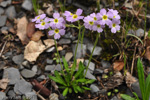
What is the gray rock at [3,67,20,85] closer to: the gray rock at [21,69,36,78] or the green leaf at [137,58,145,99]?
the gray rock at [21,69,36,78]

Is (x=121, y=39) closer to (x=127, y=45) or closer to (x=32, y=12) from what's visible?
(x=127, y=45)

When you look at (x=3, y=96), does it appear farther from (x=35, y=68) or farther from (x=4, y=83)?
(x=35, y=68)

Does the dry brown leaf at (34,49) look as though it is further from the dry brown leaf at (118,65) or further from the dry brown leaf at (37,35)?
the dry brown leaf at (118,65)

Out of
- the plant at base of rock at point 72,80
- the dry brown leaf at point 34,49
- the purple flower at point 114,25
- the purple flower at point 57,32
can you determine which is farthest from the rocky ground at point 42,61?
the purple flower at point 114,25

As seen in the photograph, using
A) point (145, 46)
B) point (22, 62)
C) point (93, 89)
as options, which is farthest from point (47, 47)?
point (145, 46)

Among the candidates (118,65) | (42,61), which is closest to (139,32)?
(118,65)
